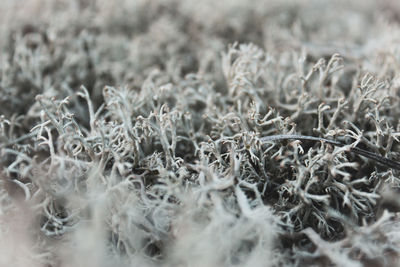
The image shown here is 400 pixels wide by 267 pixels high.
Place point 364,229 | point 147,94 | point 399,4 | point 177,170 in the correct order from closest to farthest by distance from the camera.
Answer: point 364,229
point 177,170
point 147,94
point 399,4

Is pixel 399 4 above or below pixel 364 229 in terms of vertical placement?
above

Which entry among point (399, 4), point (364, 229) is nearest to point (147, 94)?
point (364, 229)

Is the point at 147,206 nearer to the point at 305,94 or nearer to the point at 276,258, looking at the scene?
the point at 276,258

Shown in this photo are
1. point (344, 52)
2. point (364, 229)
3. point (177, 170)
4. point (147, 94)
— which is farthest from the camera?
point (344, 52)

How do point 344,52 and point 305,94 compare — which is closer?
point 305,94

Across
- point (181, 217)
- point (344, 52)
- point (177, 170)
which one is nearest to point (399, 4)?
point (344, 52)

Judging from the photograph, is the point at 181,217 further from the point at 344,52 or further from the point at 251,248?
the point at 344,52
